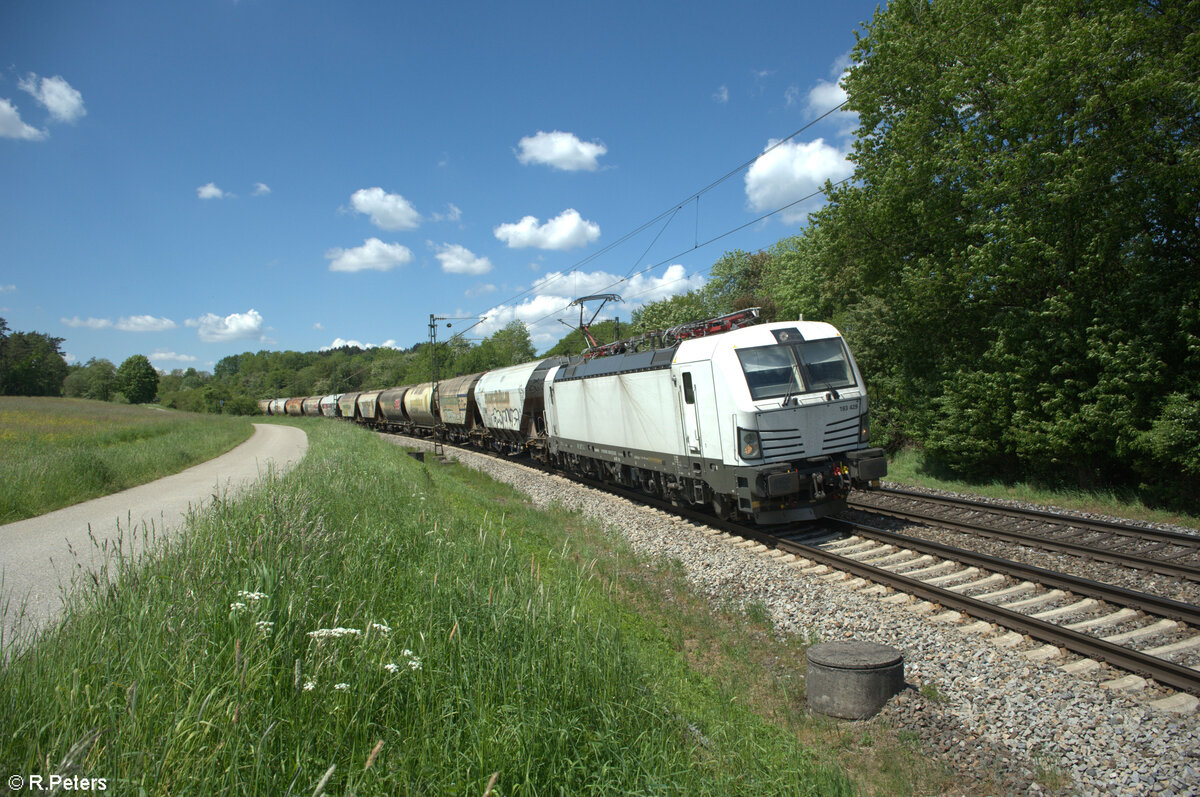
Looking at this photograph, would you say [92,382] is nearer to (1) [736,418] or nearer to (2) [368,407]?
(2) [368,407]

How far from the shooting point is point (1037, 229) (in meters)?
12.3

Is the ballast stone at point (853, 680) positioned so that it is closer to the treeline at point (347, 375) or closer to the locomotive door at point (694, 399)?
the locomotive door at point (694, 399)

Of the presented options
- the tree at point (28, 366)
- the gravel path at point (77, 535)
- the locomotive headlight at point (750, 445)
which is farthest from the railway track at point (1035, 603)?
the tree at point (28, 366)

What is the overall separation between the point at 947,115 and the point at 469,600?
16295 mm

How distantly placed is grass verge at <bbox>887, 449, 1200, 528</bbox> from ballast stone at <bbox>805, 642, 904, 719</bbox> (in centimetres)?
865

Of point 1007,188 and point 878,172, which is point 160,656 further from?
point 878,172

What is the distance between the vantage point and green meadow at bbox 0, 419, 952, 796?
8.46ft

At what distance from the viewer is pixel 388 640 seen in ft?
12.0

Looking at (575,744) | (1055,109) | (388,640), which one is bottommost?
(575,744)

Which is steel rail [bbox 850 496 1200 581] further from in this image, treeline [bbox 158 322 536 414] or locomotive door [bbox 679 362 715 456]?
treeline [bbox 158 322 536 414]

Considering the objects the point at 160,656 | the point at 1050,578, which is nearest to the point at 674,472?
the point at 1050,578

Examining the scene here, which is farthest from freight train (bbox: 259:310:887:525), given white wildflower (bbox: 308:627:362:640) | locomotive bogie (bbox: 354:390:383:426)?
locomotive bogie (bbox: 354:390:383:426)

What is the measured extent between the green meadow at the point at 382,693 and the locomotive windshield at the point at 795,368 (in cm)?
479

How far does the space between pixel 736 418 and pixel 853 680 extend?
17.3 ft
